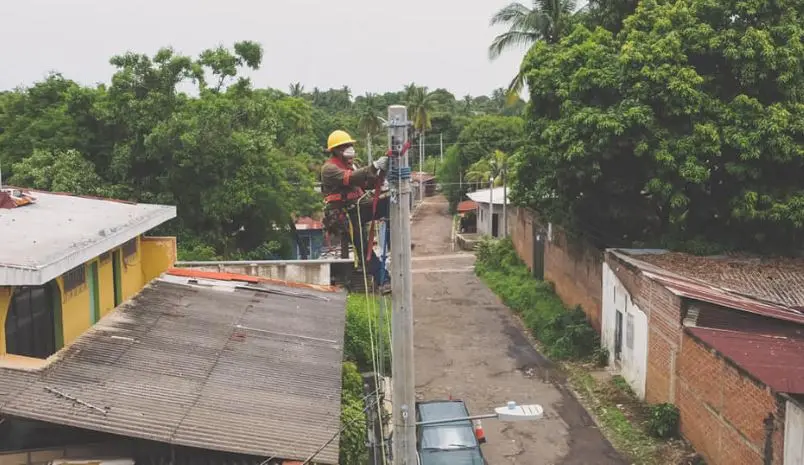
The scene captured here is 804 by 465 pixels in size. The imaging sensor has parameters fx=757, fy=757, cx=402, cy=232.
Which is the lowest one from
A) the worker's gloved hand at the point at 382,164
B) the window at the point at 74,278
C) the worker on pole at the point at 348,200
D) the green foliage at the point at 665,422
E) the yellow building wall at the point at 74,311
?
the green foliage at the point at 665,422

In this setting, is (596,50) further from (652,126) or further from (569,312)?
(569,312)

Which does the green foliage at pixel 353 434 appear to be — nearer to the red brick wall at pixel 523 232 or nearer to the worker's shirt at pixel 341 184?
the worker's shirt at pixel 341 184

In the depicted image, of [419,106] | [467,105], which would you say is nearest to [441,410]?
[419,106]

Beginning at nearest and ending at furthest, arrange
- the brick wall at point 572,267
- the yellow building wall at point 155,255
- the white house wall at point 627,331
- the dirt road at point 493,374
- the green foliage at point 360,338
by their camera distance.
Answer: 1. the yellow building wall at point 155,255
2. the dirt road at point 493,374
3. the green foliage at point 360,338
4. the white house wall at point 627,331
5. the brick wall at point 572,267

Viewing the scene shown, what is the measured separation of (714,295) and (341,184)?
9.50 meters

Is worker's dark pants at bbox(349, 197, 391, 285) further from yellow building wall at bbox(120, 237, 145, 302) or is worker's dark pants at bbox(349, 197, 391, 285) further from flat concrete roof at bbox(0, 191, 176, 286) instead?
yellow building wall at bbox(120, 237, 145, 302)

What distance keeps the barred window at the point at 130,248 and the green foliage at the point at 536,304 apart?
1189cm

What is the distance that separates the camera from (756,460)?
37.6ft

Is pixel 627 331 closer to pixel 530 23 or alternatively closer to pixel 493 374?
pixel 493 374

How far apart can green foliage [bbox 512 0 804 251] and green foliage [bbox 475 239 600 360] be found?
3571mm

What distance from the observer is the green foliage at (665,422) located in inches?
577

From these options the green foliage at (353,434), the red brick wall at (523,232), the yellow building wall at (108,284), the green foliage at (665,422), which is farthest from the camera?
the red brick wall at (523,232)

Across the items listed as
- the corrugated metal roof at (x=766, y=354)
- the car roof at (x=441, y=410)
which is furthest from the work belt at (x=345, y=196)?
the car roof at (x=441, y=410)

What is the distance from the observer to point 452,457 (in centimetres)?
1234
